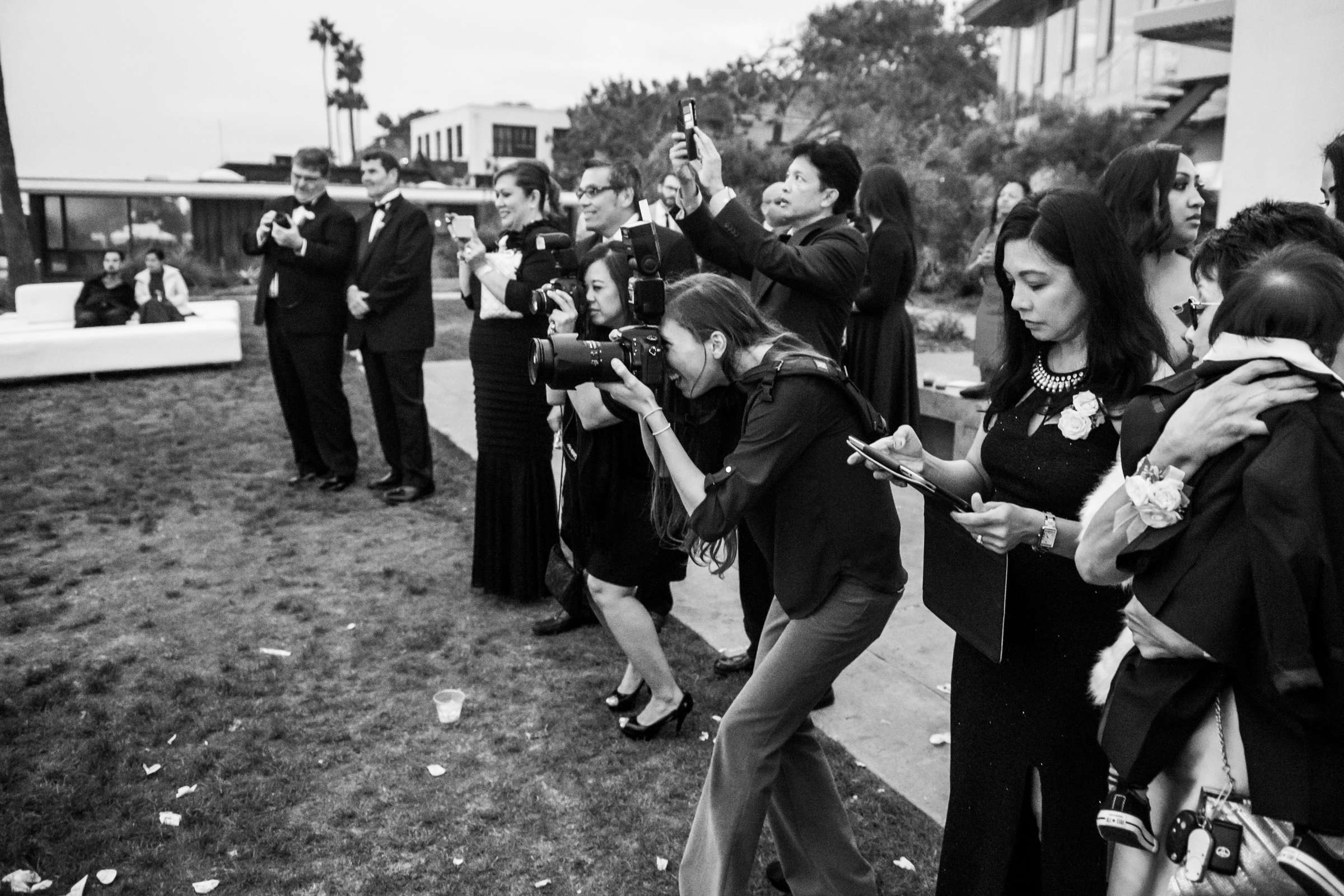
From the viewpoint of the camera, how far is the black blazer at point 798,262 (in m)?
3.80

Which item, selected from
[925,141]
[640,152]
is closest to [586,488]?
[925,141]

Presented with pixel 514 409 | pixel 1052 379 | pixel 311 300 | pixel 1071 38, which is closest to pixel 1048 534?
pixel 1052 379

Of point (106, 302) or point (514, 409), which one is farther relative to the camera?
point (106, 302)

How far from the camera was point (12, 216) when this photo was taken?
677 inches

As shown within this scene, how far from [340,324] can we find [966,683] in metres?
5.74

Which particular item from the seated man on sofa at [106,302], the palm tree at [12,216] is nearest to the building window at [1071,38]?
the seated man on sofa at [106,302]

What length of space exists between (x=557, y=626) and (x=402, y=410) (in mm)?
2428

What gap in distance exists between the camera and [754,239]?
380 cm

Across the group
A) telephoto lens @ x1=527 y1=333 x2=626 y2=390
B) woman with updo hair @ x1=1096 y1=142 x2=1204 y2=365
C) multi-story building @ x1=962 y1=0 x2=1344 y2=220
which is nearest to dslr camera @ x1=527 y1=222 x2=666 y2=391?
telephoto lens @ x1=527 y1=333 x2=626 y2=390

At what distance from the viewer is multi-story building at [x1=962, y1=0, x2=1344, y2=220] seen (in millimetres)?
7113

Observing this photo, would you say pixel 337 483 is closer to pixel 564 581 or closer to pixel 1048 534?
pixel 564 581

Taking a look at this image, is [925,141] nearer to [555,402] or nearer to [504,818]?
[555,402]

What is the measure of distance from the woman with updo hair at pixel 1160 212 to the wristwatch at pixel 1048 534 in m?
1.24

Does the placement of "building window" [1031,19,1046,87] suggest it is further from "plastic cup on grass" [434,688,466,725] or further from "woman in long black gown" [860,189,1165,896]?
"woman in long black gown" [860,189,1165,896]
